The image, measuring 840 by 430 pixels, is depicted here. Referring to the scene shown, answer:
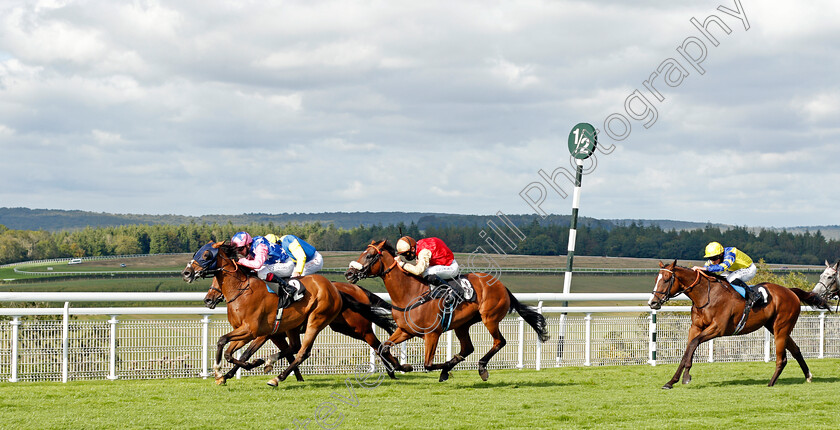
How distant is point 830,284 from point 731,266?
6.14ft

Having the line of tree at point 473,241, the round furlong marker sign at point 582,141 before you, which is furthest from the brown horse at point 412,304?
the line of tree at point 473,241

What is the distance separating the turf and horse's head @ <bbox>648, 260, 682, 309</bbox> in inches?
31.8

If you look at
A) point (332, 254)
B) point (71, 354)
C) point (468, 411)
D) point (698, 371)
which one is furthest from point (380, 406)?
point (332, 254)

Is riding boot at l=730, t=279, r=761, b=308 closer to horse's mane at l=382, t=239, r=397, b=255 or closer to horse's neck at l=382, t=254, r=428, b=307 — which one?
horse's neck at l=382, t=254, r=428, b=307

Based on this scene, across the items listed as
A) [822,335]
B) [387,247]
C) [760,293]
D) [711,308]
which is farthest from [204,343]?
[822,335]

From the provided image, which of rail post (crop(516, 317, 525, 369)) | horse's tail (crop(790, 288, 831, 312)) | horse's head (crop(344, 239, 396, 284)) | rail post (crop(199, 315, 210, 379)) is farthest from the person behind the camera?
rail post (crop(516, 317, 525, 369))

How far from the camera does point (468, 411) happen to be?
6.36 meters

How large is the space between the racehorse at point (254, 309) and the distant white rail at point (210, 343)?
2.29 feet

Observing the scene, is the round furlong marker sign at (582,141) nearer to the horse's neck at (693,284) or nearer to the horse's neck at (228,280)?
the horse's neck at (693,284)

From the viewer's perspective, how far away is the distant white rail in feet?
26.3

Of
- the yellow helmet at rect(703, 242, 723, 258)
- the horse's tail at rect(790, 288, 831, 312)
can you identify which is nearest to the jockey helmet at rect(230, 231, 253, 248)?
the yellow helmet at rect(703, 242, 723, 258)

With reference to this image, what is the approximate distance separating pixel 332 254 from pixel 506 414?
52.6 metres

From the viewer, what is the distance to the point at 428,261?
7934 millimetres

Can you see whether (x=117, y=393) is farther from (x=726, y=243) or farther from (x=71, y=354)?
(x=726, y=243)
